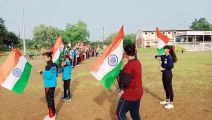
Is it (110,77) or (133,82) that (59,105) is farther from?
(133,82)

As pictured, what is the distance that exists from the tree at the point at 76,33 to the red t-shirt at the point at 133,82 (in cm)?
9224

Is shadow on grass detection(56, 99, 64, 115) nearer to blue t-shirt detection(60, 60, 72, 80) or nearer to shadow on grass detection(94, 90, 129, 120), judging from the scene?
blue t-shirt detection(60, 60, 72, 80)

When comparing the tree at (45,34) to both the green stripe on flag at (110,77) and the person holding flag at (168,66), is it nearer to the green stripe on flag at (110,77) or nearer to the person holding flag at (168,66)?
the person holding flag at (168,66)

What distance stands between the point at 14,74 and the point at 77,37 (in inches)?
3580

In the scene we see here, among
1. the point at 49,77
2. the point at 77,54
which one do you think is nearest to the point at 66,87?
the point at 49,77

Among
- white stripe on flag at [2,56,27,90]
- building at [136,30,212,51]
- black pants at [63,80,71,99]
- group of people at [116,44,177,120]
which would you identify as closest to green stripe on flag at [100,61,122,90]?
group of people at [116,44,177,120]

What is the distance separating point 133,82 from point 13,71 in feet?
12.2

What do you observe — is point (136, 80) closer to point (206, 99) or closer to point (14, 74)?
point (14, 74)

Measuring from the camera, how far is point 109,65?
19.4 feet

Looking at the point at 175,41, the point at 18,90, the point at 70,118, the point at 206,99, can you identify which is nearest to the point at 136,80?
the point at 70,118

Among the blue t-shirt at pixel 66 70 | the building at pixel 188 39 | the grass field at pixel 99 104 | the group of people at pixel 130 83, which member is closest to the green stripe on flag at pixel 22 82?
the grass field at pixel 99 104

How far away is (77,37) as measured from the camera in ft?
321

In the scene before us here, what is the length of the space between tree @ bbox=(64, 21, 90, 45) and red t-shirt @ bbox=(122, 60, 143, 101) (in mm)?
92244

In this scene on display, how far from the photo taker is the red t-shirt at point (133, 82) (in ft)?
16.7
